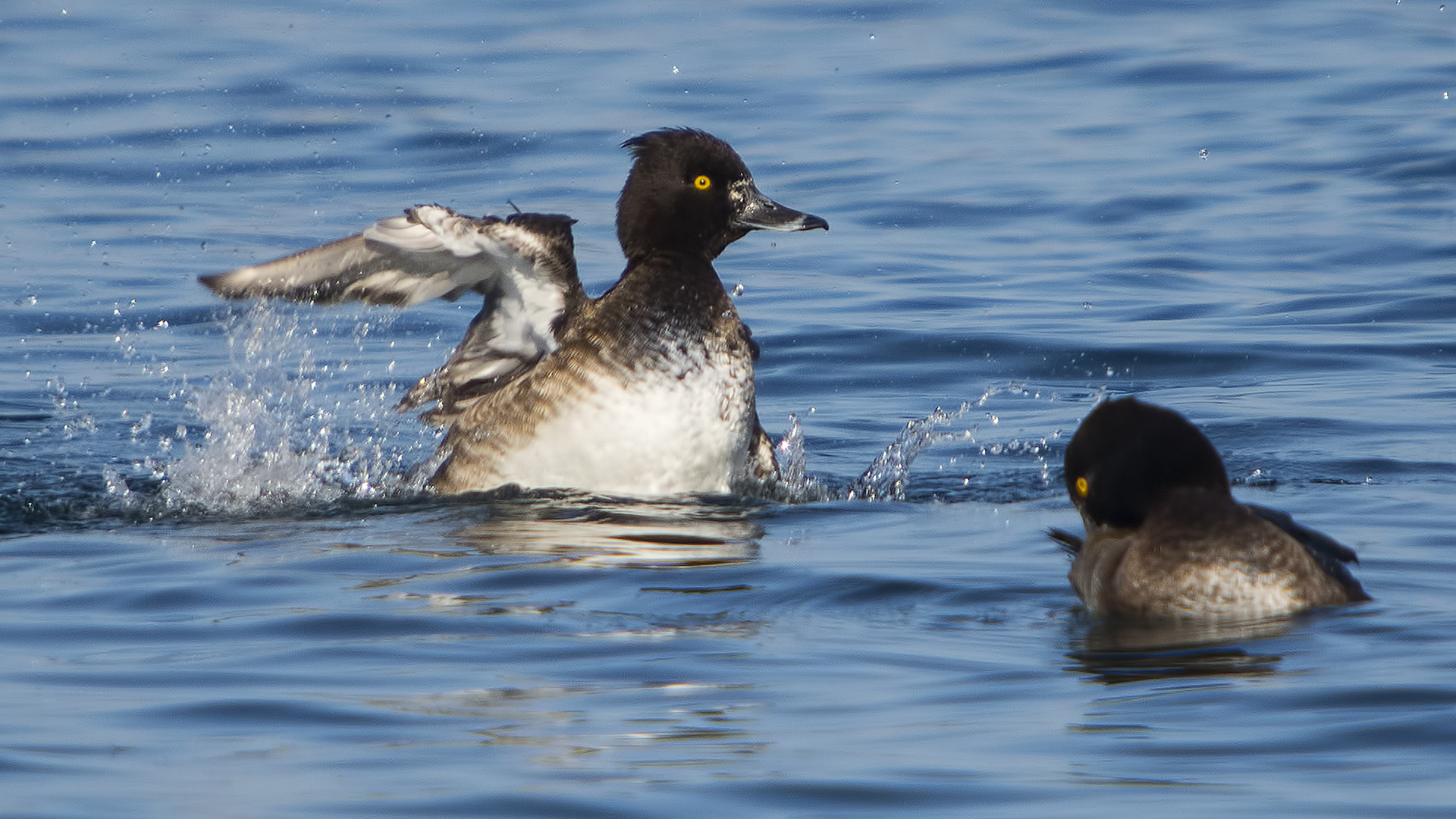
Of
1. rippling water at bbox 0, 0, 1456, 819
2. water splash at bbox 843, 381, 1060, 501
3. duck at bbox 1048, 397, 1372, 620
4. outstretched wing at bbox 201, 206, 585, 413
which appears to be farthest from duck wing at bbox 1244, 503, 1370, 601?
outstretched wing at bbox 201, 206, 585, 413

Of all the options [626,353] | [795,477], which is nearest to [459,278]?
[626,353]

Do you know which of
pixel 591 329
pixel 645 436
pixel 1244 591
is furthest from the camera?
pixel 591 329

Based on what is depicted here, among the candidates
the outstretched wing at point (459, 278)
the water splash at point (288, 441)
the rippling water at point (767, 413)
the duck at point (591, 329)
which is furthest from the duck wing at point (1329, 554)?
the water splash at point (288, 441)

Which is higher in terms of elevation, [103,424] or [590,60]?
[590,60]

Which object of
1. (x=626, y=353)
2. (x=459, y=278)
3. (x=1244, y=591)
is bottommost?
(x=1244, y=591)

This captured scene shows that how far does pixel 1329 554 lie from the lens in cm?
593

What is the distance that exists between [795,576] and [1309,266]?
23.4ft

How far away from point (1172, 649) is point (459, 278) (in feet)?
11.4

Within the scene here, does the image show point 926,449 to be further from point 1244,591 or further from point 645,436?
point 1244,591

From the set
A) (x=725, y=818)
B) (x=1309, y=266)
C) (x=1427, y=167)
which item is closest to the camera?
(x=725, y=818)

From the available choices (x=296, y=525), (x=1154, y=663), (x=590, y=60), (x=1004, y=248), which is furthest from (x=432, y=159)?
(x=1154, y=663)

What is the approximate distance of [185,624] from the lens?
5.97 metres

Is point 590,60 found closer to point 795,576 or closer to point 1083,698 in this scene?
point 795,576

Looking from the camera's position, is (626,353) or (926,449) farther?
(926,449)
